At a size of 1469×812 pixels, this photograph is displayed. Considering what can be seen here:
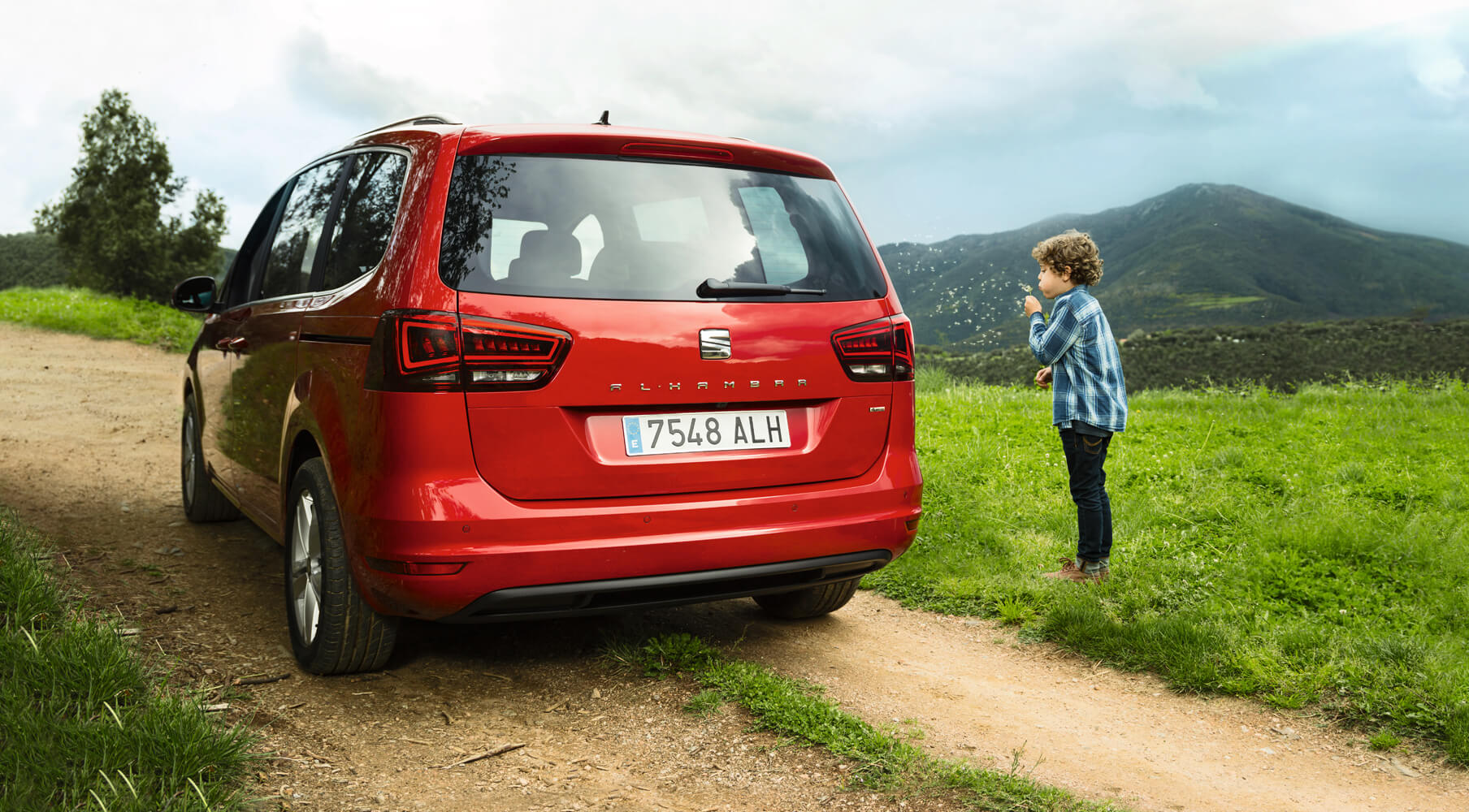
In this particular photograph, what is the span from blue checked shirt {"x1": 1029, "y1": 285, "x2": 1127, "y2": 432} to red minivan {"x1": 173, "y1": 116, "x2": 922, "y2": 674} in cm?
158

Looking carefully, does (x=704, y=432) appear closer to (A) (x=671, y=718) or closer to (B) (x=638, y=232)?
(B) (x=638, y=232)

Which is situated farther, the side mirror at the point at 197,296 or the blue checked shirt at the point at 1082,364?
the side mirror at the point at 197,296

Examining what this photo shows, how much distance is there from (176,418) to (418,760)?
28.6ft

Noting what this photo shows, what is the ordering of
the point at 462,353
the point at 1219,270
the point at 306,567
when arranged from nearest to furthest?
the point at 462,353 < the point at 306,567 < the point at 1219,270

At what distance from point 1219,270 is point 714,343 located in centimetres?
15455

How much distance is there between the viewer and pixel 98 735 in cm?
262

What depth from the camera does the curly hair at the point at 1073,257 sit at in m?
5.09

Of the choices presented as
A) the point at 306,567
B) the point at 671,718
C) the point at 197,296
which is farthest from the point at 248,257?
the point at 671,718

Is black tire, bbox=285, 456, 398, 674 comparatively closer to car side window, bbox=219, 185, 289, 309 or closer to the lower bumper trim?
the lower bumper trim

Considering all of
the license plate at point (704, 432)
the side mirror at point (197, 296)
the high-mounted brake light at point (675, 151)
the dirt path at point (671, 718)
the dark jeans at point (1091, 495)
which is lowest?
the dirt path at point (671, 718)

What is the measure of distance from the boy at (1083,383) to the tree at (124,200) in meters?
31.7

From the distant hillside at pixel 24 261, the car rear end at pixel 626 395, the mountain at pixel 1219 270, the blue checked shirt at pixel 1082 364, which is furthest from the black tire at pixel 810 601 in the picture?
the distant hillside at pixel 24 261

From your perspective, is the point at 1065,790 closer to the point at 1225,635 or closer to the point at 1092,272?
the point at 1225,635

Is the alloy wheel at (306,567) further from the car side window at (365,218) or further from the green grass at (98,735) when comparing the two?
the car side window at (365,218)
